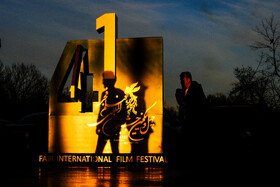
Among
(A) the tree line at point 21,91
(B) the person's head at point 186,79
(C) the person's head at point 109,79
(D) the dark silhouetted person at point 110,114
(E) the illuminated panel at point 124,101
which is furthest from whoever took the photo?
(A) the tree line at point 21,91

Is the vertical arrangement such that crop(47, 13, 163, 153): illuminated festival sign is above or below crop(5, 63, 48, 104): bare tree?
below

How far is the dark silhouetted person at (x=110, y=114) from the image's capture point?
40.8 feet

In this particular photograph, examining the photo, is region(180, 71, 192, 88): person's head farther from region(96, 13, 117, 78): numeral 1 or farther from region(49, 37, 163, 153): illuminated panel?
region(96, 13, 117, 78): numeral 1

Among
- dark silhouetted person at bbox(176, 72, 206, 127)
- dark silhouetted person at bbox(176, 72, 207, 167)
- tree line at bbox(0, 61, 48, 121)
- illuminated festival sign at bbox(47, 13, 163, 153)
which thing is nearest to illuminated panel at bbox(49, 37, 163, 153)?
illuminated festival sign at bbox(47, 13, 163, 153)

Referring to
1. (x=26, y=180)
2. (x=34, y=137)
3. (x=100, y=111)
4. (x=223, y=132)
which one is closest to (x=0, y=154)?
(x=34, y=137)

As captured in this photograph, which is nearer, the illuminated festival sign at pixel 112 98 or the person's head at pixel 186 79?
the person's head at pixel 186 79

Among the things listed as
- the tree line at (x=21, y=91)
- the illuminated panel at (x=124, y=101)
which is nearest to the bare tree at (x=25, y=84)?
the tree line at (x=21, y=91)

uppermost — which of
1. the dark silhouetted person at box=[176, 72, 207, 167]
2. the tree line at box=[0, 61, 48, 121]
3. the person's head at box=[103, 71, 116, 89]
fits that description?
the tree line at box=[0, 61, 48, 121]

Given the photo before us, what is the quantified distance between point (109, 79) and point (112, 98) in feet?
1.84

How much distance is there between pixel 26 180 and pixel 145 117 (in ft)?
15.4

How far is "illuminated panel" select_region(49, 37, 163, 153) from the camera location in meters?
12.3

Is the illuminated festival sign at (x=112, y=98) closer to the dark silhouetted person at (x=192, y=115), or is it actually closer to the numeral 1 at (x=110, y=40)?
the numeral 1 at (x=110, y=40)

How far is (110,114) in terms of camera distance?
41.2ft

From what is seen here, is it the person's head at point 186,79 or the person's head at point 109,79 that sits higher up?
the person's head at point 109,79
